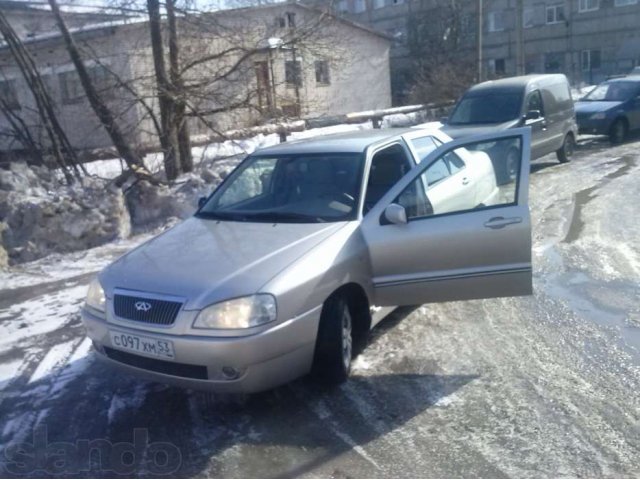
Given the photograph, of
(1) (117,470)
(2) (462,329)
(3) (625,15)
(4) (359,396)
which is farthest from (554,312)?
(3) (625,15)

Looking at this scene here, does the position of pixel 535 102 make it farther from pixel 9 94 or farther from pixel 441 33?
pixel 441 33

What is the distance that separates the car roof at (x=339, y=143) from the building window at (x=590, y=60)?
43562mm

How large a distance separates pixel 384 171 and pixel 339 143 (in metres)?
0.48

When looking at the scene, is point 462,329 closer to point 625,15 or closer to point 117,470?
point 117,470

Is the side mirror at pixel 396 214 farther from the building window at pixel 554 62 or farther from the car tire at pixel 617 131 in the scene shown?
the building window at pixel 554 62

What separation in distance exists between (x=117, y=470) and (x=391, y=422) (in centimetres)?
161

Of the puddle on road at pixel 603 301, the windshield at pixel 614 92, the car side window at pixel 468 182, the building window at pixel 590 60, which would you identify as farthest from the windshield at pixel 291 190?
the building window at pixel 590 60

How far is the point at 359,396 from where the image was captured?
4742mm

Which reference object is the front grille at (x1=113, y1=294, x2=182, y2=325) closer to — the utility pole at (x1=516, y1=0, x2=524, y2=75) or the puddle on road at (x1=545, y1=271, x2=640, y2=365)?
the puddle on road at (x1=545, y1=271, x2=640, y2=365)

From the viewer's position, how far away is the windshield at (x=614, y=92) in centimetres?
1844

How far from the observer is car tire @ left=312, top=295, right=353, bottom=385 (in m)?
4.66

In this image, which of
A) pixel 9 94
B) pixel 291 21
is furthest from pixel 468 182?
pixel 9 94

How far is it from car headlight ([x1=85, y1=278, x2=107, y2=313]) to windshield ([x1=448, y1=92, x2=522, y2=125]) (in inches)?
399

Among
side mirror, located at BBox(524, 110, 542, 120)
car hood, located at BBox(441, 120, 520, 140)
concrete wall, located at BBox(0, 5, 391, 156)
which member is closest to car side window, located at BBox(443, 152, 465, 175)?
car hood, located at BBox(441, 120, 520, 140)
